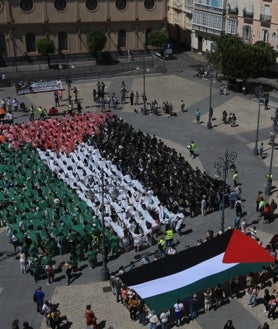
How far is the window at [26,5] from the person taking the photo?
63.3 metres

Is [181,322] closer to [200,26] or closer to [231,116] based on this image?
[231,116]

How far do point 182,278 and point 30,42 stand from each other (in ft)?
170

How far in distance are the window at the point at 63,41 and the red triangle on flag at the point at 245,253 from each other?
50.2m

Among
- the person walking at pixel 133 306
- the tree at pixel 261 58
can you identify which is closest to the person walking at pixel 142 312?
the person walking at pixel 133 306

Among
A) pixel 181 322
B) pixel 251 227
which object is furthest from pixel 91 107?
pixel 181 322

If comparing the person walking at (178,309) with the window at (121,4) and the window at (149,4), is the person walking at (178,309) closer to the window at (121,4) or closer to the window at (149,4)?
the window at (121,4)

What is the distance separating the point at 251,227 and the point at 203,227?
8.96 feet

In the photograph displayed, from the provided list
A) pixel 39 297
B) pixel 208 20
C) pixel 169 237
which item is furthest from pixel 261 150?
pixel 208 20

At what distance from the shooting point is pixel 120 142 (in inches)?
1463

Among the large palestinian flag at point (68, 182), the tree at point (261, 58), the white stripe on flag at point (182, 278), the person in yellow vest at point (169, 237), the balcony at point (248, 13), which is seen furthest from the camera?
the balcony at point (248, 13)

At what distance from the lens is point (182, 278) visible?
21641mm

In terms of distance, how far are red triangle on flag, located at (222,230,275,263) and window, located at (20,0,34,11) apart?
50254 millimetres

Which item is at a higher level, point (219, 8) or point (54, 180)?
point (219, 8)

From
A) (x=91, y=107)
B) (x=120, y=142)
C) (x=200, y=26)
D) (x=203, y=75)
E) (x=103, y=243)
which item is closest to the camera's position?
(x=103, y=243)
